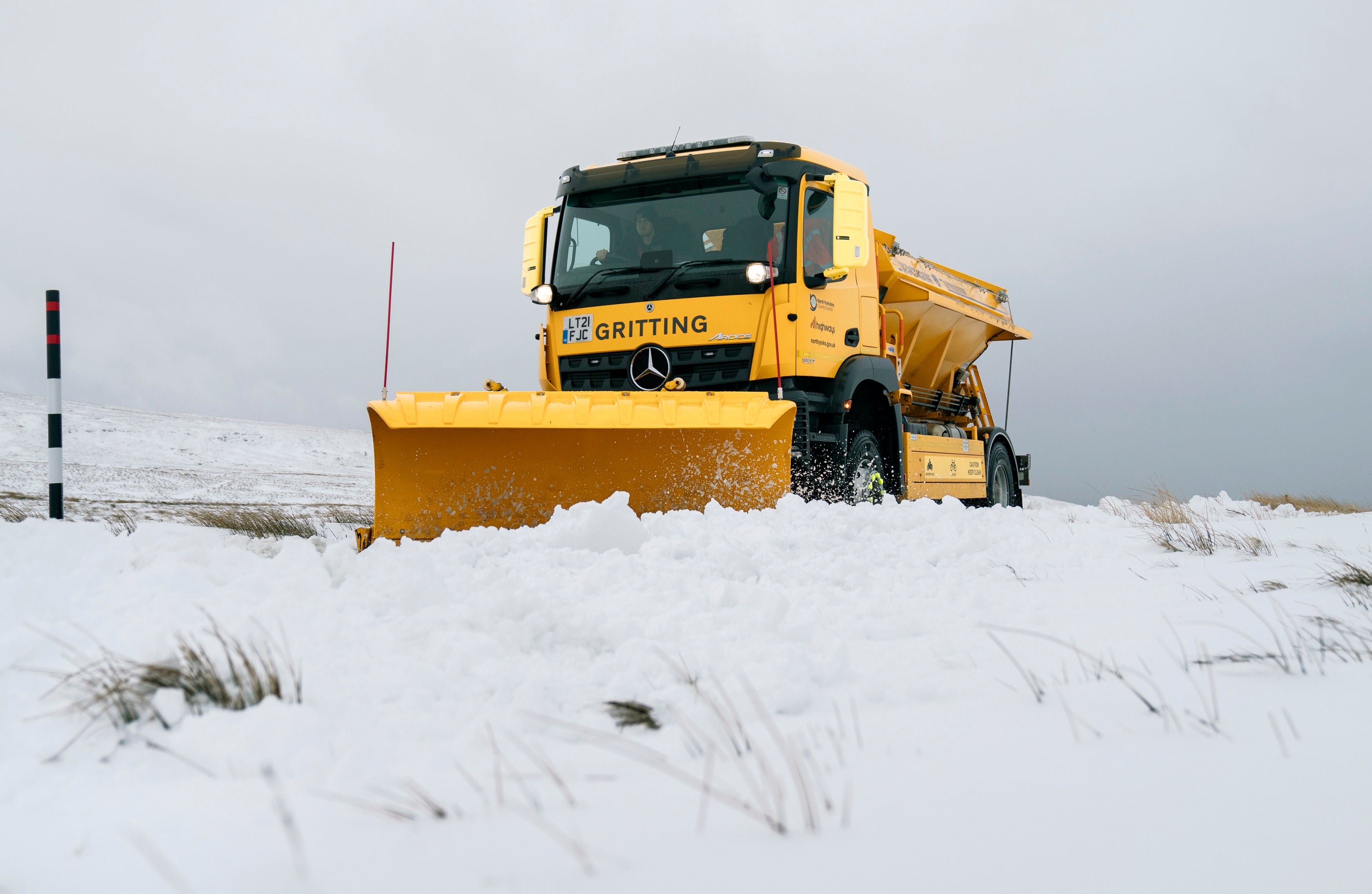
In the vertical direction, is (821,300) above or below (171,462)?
above

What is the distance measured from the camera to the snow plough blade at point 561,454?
5.23 metres

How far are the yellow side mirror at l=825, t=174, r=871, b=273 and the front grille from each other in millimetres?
960

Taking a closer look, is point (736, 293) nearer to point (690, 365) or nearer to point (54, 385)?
point (690, 365)

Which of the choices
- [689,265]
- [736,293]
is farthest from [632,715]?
[689,265]

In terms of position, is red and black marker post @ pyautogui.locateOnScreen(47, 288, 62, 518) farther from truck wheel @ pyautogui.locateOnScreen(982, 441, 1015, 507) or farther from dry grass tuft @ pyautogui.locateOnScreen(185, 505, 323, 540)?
truck wheel @ pyautogui.locateOnScreen(982, 441, 1015, 507)

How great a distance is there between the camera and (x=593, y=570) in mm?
3191

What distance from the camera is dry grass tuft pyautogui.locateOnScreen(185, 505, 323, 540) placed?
6.61 meters

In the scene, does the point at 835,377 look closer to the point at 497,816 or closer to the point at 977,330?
the point at 977,330

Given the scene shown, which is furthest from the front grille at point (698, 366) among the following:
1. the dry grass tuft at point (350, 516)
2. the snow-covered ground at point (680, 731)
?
the snow-covered ground at point (680, 731)

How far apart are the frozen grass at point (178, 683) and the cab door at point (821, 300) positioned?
476cm

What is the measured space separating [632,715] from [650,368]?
4.63 meters

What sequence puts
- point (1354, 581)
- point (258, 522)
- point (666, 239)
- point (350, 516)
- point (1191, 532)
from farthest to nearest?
point (350, 516) → point (258, 522) → point (666, 239) → point (1191, 532) → point (1354, 581)

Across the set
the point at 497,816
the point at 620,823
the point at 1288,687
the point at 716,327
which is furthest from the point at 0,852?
the point at 716,327

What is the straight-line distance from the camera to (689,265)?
20.7 ft
